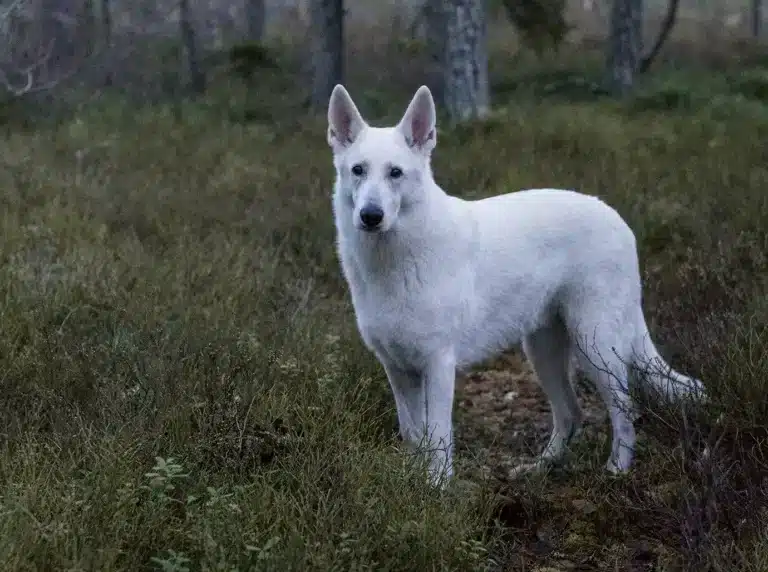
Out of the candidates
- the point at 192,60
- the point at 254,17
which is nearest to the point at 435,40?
the point at 192,60

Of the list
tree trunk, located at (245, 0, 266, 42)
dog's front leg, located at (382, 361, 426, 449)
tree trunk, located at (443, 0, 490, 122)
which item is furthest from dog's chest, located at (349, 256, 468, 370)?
tree trunk, located at (245, 0, 266, 42)

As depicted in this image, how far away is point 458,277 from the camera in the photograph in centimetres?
410

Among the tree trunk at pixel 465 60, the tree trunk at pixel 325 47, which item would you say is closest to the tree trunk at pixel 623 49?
the tree trunk at pixel 465 60

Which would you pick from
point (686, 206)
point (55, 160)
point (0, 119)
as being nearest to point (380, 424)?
point (686, 206)

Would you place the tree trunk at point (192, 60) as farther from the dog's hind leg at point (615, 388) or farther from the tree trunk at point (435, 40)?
the dog's hind leg at point (615, 388)

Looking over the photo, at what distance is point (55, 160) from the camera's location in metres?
9.78

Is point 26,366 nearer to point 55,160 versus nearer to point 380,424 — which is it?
point 380,424

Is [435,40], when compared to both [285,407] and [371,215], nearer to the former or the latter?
[371,215]

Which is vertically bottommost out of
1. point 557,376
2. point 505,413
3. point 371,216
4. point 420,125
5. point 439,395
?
point 505,413

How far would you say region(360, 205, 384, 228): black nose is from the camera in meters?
3.75

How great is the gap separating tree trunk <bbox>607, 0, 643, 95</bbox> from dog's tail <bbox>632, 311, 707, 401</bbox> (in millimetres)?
11107

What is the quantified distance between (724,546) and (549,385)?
6.79ft

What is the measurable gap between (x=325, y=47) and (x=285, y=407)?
37.8 ft

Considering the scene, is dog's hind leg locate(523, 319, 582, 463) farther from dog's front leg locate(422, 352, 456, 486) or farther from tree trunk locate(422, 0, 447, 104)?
tree trunk locate(422, 0, 447, 104)
